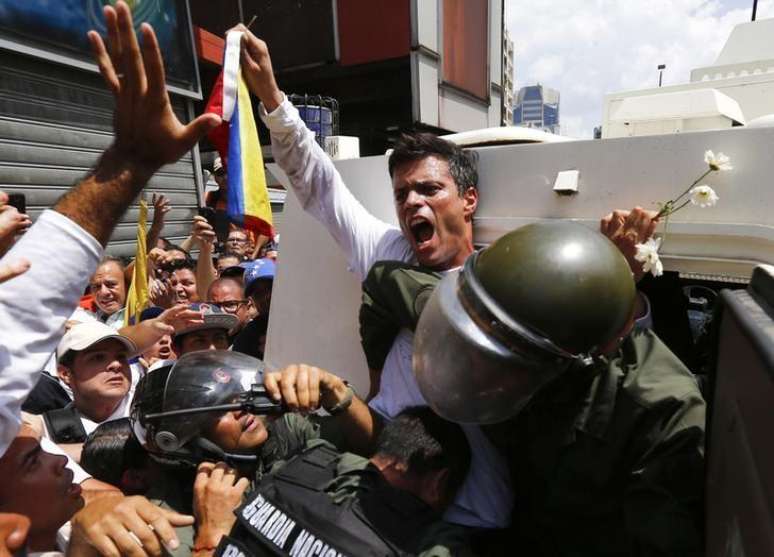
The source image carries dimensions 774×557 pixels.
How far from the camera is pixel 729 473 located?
852mm

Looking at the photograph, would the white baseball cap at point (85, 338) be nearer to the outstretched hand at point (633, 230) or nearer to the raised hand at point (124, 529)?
the raised hand at point (124, 529)

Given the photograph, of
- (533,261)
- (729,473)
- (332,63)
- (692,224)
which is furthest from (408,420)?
(332,63)

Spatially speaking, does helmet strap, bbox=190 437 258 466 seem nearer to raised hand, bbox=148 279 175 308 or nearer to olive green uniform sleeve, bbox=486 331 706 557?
olive green uniform sleeve, bbox=486 331 706 557

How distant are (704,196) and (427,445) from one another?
957 millimetres

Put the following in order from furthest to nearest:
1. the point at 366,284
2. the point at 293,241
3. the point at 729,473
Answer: the point at 293,241 < the point at 366,284 < the point at 729,473

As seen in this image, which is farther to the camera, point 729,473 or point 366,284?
point 366,284

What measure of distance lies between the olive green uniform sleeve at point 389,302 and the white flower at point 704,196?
0.73m

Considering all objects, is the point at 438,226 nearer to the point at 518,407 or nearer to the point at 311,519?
the point at 518,407

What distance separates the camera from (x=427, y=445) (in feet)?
4.46

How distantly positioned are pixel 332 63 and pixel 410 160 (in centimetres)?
970

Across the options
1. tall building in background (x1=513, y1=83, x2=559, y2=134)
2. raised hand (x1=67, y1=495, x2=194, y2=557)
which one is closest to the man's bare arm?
raised hand (x1=67, y1=495, x2=194, y2=557)

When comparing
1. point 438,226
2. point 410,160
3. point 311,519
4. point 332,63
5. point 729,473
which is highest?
point 332,63

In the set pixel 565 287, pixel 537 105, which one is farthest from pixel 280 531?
pixel 537 105

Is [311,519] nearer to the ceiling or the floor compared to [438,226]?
nearer to the floor
